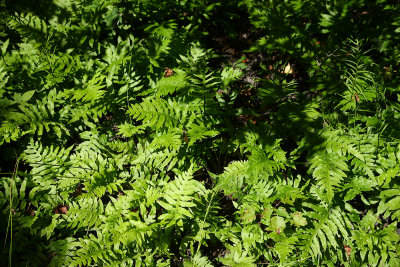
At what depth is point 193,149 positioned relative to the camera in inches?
110

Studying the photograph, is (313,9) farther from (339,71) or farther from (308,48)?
(339,71)

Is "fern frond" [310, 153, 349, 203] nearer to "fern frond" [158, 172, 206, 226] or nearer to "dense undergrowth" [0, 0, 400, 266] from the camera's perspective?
"dense undergrowth" [0, 0, 400, 266]

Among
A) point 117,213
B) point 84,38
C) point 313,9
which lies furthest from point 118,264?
point 313,9

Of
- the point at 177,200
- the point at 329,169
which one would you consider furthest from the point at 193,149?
the point at 329,169

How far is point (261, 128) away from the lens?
2811 mm

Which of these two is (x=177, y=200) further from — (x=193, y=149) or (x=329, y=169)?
(x=329, y=169)

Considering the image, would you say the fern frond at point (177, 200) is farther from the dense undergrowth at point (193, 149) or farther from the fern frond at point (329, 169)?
the fern frond at point (329, 169)

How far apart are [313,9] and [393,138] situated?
2.09 m

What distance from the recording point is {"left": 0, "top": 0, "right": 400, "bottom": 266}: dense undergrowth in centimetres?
228

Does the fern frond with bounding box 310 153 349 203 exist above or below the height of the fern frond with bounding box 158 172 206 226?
above

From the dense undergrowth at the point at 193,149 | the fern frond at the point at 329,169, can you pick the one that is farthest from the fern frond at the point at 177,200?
the fern frond at the point at 329,169

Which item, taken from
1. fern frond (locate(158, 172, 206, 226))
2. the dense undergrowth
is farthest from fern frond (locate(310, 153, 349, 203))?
fern frond (locate(158, 172, 206, 226))

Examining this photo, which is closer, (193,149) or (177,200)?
(177,200)

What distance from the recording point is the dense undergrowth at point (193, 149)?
2.28m
